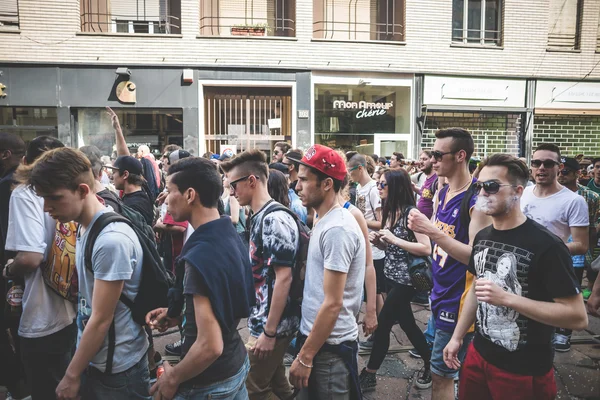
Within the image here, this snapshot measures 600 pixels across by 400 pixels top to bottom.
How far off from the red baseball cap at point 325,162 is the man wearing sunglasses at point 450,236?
23.9 inches

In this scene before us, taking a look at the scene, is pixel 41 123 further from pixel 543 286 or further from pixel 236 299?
pixel 543 286

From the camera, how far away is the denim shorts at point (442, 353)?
290 cm

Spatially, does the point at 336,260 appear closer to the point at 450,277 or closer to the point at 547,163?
the point at 450,277

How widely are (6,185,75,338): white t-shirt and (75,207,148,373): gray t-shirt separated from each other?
2.20 feet

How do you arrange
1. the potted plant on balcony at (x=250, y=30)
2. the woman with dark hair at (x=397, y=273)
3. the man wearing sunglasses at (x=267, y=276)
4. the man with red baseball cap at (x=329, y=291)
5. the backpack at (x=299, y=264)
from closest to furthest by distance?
1. the man with red baseball cap at (x=329, y=291)
2. the man wearing sunglasses at (x=267, y=276)
3. the backpack at (x=299, y=264)
4. the woman with dark hair at (x=397, y=273)
5. the potted plant on balcony at (x=250, y=30)

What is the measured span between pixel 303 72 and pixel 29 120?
8.25 m

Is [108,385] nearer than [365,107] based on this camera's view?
Yes

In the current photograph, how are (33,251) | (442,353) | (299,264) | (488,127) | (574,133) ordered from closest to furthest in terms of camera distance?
(33,251) → (299,264) → (442,353) → (488,127) → (574,133)

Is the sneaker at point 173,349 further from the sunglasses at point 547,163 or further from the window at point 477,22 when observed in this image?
the window at point 477,22

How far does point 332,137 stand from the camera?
42.1 ft

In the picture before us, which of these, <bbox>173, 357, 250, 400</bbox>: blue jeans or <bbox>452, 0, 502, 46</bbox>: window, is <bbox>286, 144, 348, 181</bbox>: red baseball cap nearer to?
<bbox>173, 357, 250, 400</bbox>: blue jeans

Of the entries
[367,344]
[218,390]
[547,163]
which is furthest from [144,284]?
[547,163]

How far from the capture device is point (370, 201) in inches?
204

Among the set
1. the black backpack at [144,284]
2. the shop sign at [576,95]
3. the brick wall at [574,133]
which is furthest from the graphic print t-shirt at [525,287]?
the shop sign at [576,95]
